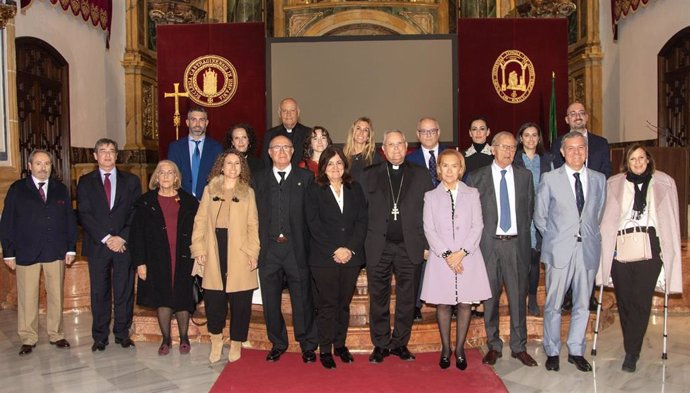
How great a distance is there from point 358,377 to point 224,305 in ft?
3.47

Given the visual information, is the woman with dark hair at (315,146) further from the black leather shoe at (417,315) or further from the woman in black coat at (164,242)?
the black leather shoe at (417,315)

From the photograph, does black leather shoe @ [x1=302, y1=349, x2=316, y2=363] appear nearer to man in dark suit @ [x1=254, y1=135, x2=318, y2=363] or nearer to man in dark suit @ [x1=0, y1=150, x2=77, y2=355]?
man in dark suit @ [x1=254, y1=135, x2=318, y2=363]

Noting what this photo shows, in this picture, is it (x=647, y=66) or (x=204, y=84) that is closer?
(x=204, y=84)

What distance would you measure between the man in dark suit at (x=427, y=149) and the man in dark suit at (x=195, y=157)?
1.62m

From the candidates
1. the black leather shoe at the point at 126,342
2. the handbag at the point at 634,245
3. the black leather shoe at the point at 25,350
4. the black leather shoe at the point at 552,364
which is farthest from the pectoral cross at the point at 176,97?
the handbag at the point at 634,245

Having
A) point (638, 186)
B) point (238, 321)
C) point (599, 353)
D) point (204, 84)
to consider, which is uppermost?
point (204, 84)

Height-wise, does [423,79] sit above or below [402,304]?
above

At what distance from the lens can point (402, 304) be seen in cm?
418

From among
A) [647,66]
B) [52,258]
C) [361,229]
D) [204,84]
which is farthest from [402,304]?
[647,66]

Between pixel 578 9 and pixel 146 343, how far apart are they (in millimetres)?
8290

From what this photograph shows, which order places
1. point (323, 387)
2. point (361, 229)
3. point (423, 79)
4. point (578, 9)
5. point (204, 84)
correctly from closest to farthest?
point (323, 387), point (361, 229), point (204, 84), point (423, 79), point (578, 9)

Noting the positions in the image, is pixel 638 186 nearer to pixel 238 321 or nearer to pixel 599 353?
pixel 599 353

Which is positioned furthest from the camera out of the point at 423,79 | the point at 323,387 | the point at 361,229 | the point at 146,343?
the point at 423,79

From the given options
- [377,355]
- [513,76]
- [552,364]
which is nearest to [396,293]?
[377,355]
